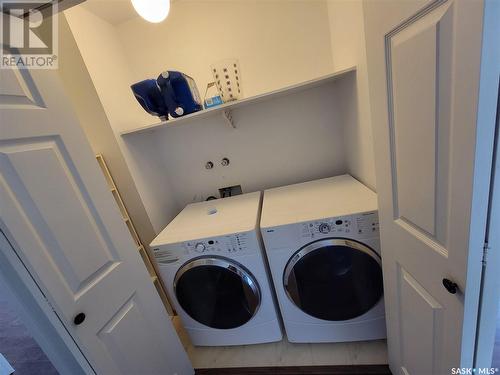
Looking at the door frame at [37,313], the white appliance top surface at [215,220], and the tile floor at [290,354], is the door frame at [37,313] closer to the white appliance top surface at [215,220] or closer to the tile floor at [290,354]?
the white appliance top surface at [215,220]

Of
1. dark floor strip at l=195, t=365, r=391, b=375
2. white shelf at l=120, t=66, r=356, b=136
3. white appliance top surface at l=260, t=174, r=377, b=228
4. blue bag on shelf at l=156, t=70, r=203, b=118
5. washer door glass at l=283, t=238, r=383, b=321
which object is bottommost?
dark floor strip at l=195, t=365, r=391, b=375

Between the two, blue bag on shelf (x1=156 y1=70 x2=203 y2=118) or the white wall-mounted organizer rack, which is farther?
the white wall-mounted organizer rack

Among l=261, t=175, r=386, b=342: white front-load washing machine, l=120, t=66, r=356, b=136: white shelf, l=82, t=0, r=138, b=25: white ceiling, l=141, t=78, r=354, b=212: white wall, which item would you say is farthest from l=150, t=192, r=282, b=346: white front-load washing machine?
l=82, t=0, r=138, b=25: white ceiling

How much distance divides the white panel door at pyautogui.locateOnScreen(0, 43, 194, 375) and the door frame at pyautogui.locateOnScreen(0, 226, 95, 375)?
0.06 ft

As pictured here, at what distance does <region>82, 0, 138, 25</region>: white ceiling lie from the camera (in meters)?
1.50

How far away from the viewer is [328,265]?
4.09 feet

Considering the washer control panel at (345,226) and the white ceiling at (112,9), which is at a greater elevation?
the white ceiling at (112,9)

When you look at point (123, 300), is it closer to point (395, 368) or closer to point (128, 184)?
point (128, 184)

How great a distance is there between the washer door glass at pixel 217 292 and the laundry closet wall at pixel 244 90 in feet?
2.19

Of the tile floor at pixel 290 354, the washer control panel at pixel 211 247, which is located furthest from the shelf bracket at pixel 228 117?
the tile floor at pixel 290 354

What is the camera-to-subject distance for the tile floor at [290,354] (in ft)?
4.68

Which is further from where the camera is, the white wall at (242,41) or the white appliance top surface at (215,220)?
the white wall at (242,41)

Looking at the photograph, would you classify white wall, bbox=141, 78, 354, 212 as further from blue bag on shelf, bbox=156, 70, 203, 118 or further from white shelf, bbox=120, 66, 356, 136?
blue bag on shelf, bbox=156, 70, 203, 118

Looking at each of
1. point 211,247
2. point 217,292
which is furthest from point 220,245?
point 217,292
